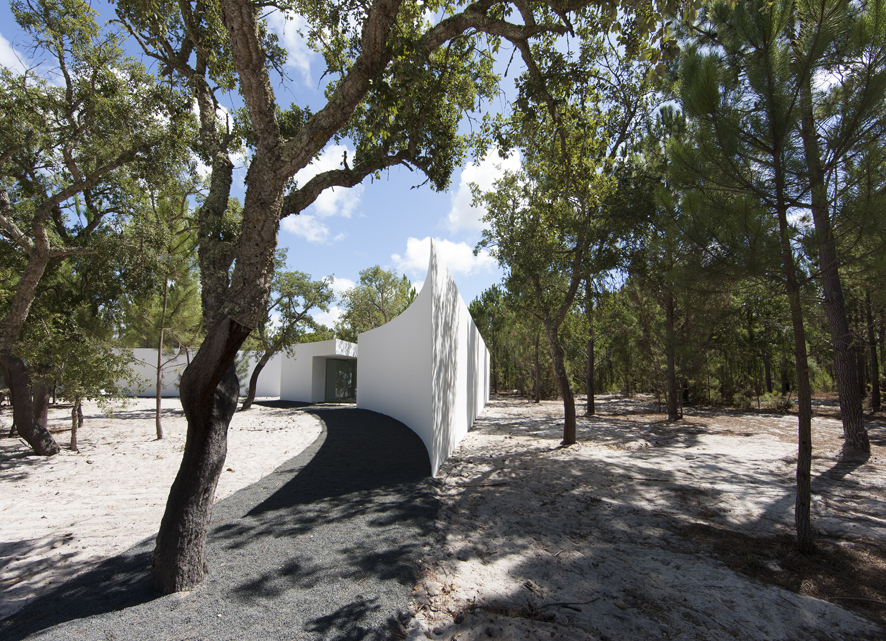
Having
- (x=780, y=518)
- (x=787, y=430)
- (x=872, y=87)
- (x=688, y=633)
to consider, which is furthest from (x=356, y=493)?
(x=787, y=430)

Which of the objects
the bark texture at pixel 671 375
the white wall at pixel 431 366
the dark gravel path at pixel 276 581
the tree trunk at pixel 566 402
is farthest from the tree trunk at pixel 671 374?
the dark gravel path at pixel 276 581

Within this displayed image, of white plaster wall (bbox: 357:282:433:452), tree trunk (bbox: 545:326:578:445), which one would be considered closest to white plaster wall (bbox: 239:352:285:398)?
white plaster wall (bbox: 357:282:433:452)

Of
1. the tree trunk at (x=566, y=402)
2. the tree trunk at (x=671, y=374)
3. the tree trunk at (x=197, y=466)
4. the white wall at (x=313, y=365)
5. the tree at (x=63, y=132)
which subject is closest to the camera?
the tree trunk at (x=197, y=466)

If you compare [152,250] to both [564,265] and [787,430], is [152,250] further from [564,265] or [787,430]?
[787,430]

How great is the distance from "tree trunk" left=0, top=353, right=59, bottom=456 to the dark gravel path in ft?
15.0

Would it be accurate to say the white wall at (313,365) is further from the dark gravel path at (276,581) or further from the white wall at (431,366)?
the dark gravel path at (276,581)

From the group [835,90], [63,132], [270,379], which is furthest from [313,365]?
[835,90]

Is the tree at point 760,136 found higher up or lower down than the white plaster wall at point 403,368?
higher up

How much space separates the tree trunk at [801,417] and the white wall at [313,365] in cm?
1636

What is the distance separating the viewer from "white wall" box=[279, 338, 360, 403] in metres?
18.3

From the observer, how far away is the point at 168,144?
5836 millimetres

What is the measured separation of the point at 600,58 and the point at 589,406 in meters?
10.9

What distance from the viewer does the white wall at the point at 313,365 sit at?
1830cm

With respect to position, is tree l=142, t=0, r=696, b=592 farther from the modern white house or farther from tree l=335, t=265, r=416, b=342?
tree l=335, t=265, r=416, b=342
